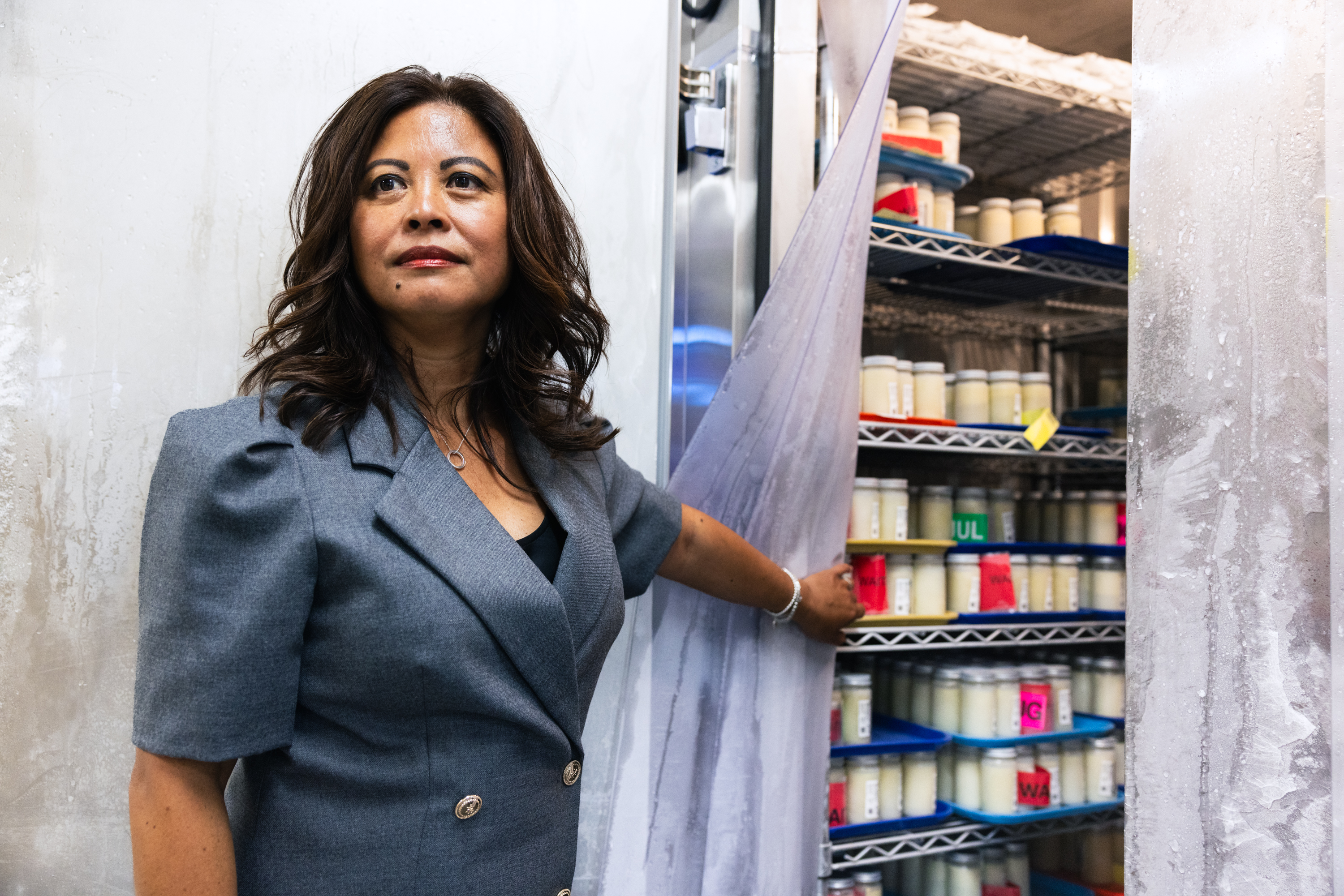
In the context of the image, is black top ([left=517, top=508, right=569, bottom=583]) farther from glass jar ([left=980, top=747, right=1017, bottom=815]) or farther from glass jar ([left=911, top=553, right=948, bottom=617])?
glass jar ([left=980, top=747, right=1017, bottom=815])

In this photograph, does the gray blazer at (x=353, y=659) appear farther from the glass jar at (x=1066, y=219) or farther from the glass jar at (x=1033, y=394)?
the glass jar at (x=1066, y=219)

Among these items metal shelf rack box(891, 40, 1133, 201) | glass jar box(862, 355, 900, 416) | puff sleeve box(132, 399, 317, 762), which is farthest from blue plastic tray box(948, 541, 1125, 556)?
puff sleeve box(132, 399, 317, 762)

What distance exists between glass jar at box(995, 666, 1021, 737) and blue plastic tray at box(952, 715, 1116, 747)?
2cm

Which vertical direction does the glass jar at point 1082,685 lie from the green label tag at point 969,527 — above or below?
below

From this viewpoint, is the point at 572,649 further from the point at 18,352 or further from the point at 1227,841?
the point at 18,352

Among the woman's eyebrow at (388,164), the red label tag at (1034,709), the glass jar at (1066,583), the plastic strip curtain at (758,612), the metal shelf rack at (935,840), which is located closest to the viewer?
the woman's eyebrow at (388,164)

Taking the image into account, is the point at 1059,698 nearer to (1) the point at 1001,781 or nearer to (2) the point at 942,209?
(1) the point at 1001,781

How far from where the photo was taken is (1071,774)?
2080mm

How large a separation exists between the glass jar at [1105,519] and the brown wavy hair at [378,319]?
1.57m

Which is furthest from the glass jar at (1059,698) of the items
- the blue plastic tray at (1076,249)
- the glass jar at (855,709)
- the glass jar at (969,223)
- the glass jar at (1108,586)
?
the glass jar at (969,223)

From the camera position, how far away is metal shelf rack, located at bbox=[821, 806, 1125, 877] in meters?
1.79

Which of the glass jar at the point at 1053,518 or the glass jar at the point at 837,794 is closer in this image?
the glass jar at the point at 837,794

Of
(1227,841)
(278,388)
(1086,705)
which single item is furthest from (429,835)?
(1086,705)

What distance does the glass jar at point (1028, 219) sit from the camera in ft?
7.16
